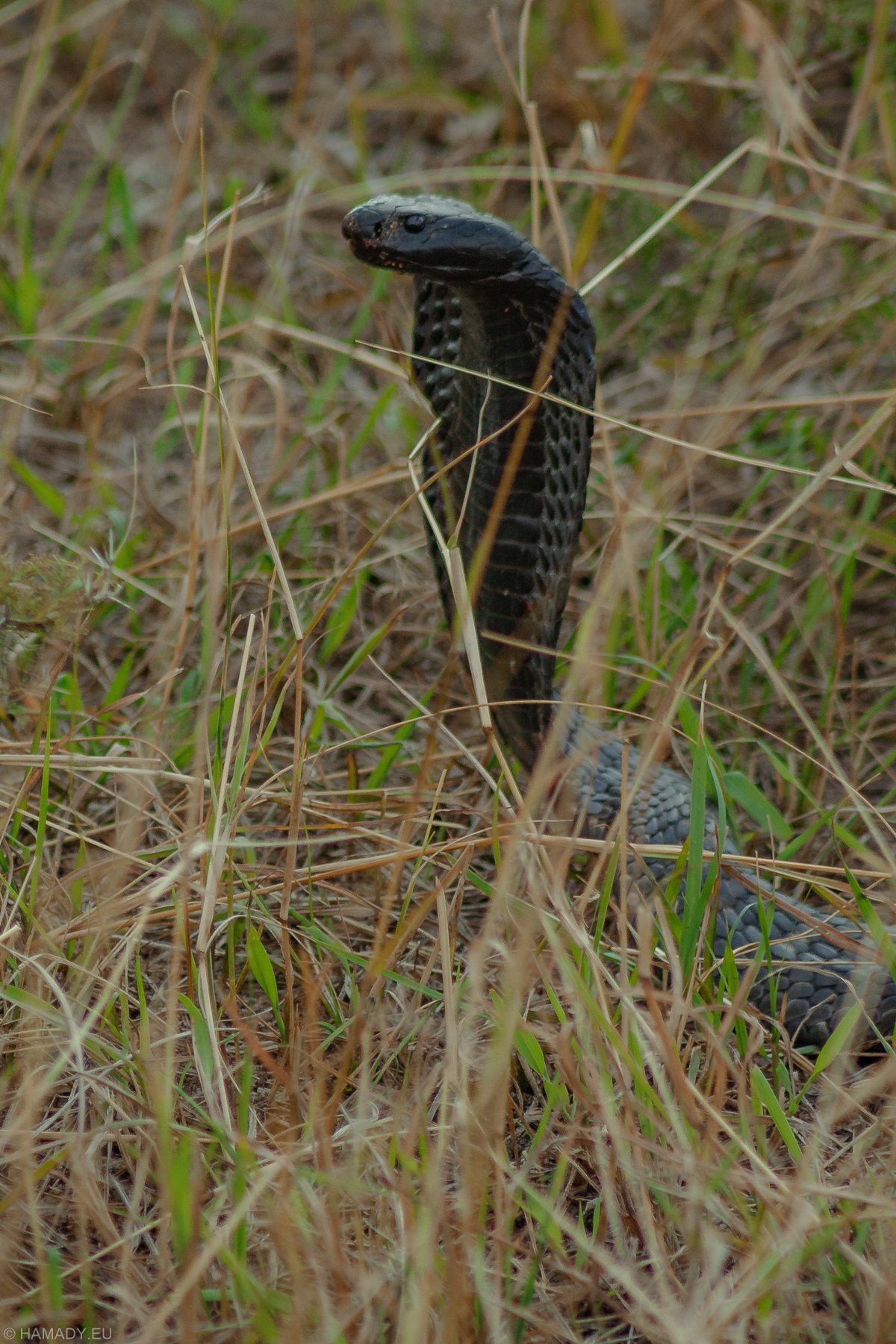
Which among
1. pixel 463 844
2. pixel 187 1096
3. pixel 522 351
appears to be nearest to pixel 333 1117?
pixel 187 1096

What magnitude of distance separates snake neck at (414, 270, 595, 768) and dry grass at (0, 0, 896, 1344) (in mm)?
110

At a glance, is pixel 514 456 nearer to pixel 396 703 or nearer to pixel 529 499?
pixel 529 499

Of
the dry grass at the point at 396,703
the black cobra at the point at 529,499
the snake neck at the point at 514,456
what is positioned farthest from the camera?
the snake neck at the point at 514,456

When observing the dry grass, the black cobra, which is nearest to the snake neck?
the black cobra

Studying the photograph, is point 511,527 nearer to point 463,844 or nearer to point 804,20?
point 463,844

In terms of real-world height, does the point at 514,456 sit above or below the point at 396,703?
above

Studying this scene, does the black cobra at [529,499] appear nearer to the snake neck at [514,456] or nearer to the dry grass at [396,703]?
the snake neck at [514,456]

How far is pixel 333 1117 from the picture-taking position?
1615mm

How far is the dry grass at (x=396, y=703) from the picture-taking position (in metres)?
1.46

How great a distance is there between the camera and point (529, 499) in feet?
6.36

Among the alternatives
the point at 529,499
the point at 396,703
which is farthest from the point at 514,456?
the point at 396,703

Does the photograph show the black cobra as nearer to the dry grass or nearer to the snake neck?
the snake neck

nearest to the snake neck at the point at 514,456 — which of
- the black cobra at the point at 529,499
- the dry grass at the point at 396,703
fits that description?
the black cobra at the point at 529,499

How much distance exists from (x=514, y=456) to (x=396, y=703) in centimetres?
98
